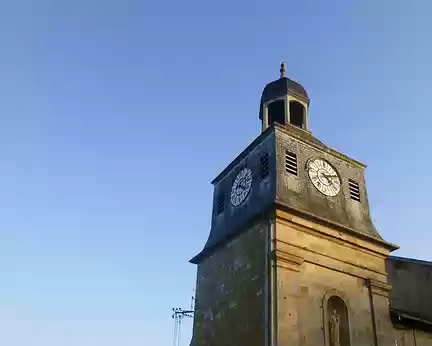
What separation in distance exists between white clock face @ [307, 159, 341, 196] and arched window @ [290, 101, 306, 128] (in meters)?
2.74

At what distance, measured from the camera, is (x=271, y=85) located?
77.8 ft

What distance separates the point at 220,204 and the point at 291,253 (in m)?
5.46

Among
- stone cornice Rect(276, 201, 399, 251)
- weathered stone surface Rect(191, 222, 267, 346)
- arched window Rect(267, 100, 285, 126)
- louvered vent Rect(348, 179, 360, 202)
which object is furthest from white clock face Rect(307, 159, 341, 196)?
arched window Rect(267, 100, 285, 126)

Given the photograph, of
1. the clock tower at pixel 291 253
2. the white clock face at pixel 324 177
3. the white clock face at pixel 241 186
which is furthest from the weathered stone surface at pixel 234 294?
the white clock face at pixel 324 177

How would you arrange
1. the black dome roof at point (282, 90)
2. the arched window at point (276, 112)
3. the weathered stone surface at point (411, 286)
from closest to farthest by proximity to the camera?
the weathered stone surface at point (411, 286), the black dome roof at point (282, 90), the arched window at point (276, 112)

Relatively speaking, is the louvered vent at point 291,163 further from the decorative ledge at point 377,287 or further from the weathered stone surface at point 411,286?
the weathered stone surface at point 411,286

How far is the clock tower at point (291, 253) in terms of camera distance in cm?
1706

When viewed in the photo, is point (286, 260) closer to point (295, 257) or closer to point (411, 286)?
point (295, 257)

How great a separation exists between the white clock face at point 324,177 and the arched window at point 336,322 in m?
4.36

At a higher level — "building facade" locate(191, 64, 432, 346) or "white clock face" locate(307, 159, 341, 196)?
"white clock face" locate(307, 159, 341, 196)

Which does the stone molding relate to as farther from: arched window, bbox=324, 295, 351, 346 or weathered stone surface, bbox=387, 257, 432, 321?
weathered stone surface, bbox=387, 257, 432, 321

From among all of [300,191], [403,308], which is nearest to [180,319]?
[403,308]

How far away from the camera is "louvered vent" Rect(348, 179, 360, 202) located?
21453 mm

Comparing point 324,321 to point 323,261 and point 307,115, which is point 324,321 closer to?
point 323,261
